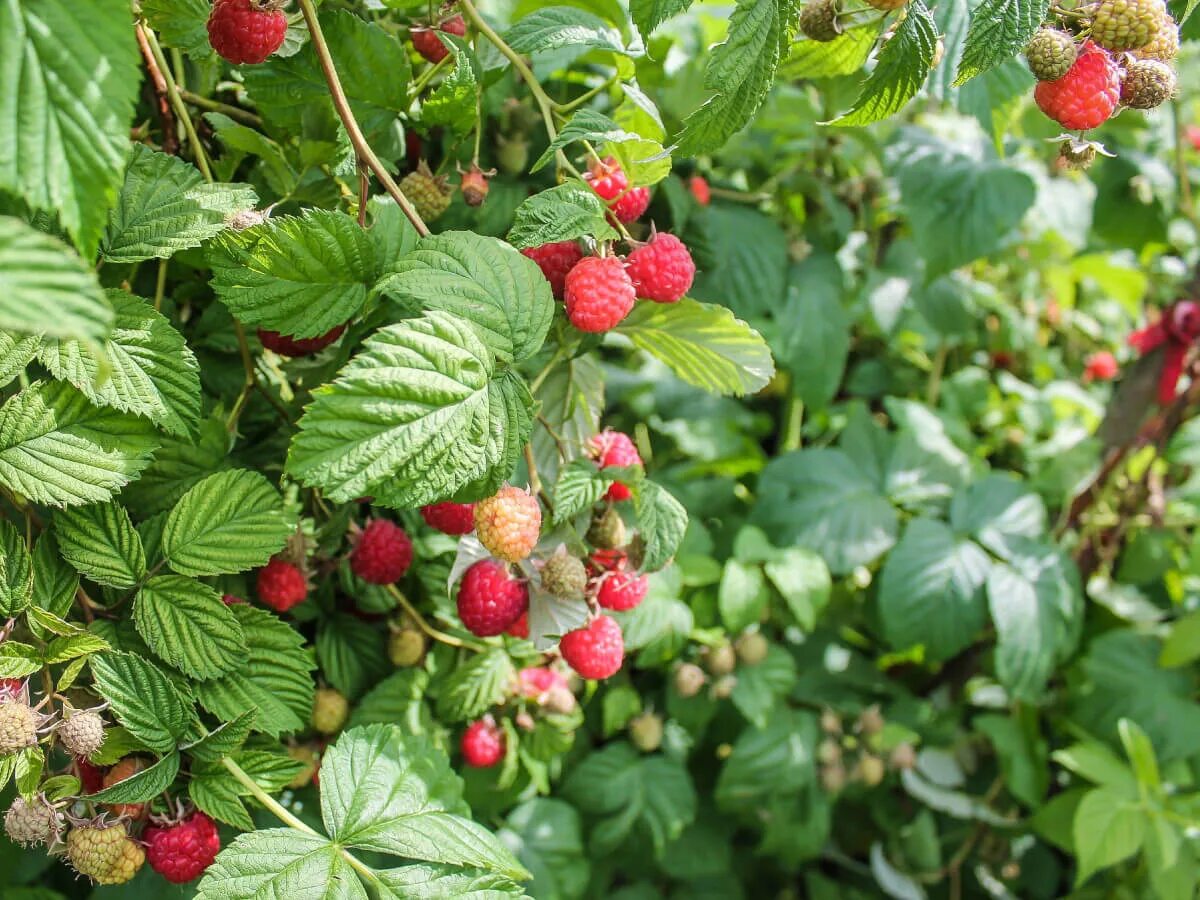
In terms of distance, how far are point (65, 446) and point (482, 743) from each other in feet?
1.67

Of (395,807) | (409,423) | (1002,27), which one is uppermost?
(1002,27)

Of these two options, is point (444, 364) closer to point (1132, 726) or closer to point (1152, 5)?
point (1152, 5)

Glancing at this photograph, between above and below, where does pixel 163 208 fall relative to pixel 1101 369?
above

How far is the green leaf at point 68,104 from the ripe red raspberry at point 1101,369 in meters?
2.10

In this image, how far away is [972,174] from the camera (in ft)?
5.05

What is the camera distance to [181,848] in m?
0.69

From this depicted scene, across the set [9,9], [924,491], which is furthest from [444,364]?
[924,491]

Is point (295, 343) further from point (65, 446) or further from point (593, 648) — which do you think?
point (593, 648)

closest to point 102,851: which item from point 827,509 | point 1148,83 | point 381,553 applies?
point 381,553

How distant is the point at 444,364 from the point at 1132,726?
50.3 inches

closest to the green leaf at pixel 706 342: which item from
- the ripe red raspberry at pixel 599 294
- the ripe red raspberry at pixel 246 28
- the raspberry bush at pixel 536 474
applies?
the raspberry bush at pixel 536 474

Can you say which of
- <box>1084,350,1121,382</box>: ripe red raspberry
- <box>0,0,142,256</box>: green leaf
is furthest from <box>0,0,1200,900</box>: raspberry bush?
<box>1084,350,1121,382</box>: ripe red raspberry

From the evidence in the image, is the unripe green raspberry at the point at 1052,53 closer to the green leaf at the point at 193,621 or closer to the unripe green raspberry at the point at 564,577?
the unripe green raspberry at the point at 564,577

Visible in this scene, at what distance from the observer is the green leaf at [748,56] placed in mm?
628
